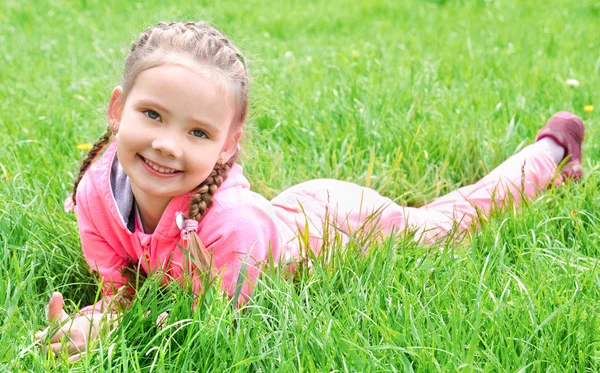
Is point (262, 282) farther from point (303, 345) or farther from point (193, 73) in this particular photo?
point (193, 73)

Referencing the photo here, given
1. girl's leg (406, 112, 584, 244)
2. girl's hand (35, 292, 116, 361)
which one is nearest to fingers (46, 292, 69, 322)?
girl's hand (35, 292, 116, 361)

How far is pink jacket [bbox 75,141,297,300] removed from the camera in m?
2.27

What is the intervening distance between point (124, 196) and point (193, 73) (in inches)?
18.8

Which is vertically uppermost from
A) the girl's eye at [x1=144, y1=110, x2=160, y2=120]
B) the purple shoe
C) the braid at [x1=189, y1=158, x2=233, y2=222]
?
the girl's eye at [x1=144, y1=110, x2=160, y2=120]

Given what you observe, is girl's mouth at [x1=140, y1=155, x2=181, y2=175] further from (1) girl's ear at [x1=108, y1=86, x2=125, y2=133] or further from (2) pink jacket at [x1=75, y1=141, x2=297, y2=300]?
(1) girl's ear at [x1=108, y1=86, x2=125, y2=133]

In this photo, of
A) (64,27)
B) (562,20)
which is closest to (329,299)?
(562,20)

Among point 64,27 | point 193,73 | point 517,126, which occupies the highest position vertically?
point 193,73

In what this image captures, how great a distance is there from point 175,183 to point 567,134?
5.93 ft

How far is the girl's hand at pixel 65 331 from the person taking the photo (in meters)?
1.94

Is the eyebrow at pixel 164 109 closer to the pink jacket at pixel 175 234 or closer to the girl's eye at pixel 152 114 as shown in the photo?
the girl's eye at pixel 152 114

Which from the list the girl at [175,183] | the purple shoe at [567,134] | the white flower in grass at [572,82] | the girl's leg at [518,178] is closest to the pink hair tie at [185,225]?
the girl at [175,183]

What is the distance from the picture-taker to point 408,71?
445 centimetres

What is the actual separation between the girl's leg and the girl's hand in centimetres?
127

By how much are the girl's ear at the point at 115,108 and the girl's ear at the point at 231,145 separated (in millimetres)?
319
